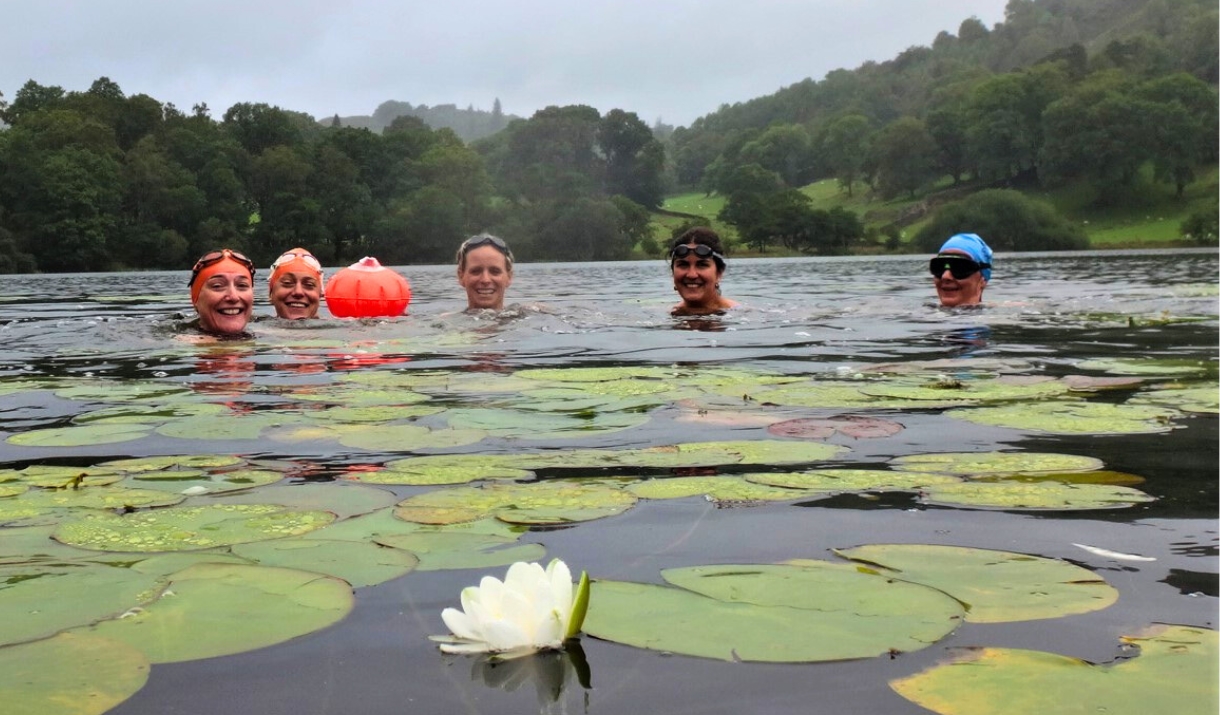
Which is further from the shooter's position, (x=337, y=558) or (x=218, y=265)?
(x=218, y=265)

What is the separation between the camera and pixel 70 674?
1893 millimetres

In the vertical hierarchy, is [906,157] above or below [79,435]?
above

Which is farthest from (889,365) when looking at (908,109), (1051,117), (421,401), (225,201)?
(908,109)

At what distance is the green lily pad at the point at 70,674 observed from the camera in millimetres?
1775

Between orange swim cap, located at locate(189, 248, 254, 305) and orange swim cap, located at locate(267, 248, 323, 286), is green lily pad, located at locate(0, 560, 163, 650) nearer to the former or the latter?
orange swim cap, located at locate(189, 248, 254, 305)

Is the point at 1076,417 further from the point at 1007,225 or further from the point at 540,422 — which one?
the point at 1007,225

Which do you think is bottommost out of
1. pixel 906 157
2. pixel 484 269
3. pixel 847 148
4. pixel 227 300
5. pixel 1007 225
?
pixel 227 300

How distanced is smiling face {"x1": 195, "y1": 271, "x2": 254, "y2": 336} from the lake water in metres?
0.35

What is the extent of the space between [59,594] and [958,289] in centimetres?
1351

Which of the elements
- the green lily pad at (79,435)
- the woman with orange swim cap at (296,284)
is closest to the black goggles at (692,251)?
the woman with orange swim cap at (296,284)

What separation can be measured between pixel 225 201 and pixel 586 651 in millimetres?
91300

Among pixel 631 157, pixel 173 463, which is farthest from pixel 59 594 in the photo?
pixel 631 157

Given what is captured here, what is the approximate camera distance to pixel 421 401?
235 inches

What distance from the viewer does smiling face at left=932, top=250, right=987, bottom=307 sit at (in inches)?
563
